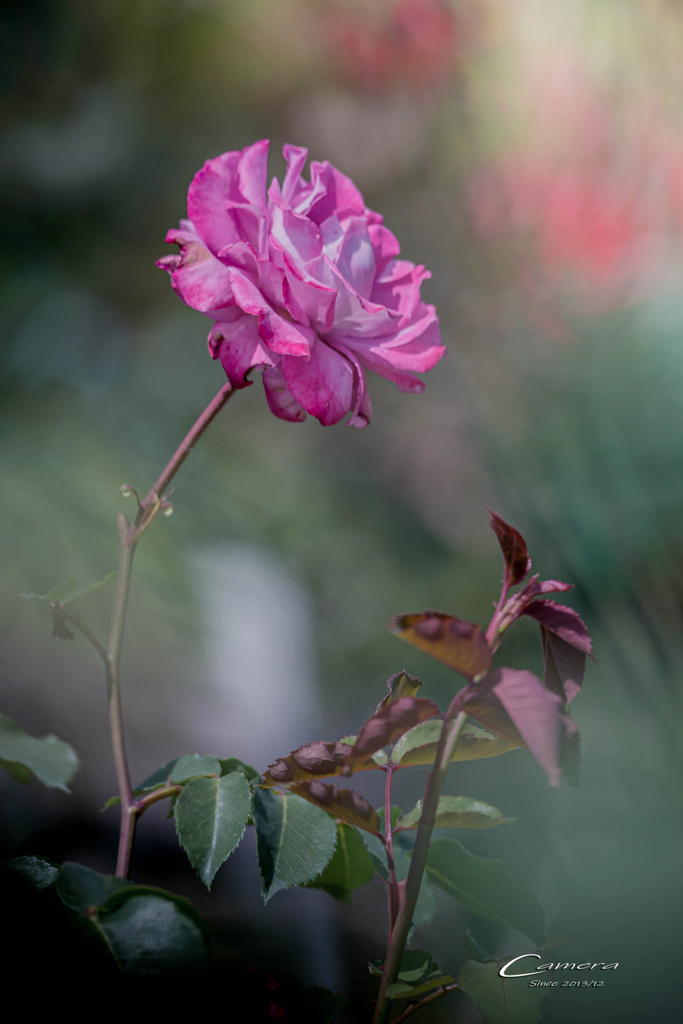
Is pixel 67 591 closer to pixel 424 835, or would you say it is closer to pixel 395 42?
pixel 424 835

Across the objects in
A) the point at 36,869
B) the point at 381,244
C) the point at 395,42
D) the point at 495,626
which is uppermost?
the point at 395,42

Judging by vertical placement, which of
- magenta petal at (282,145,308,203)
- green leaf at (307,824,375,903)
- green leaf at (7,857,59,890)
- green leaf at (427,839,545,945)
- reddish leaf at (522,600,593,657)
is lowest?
green leaf at (7,857,59,890)

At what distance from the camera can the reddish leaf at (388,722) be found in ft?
0.45

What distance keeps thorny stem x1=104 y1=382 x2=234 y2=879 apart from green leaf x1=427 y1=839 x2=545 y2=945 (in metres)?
0.08

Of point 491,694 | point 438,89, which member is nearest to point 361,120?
point 438,89

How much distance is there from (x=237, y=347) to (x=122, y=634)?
0.29 ft

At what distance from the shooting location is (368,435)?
1.19 ft

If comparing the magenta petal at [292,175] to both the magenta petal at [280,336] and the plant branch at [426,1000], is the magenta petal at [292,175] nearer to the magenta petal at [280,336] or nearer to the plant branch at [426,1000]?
the magenta petal at [280,336]

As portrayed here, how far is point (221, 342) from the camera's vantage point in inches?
7.4

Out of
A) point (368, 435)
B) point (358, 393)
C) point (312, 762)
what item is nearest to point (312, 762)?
point (312, 762)

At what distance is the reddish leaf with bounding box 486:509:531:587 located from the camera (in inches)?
5.9

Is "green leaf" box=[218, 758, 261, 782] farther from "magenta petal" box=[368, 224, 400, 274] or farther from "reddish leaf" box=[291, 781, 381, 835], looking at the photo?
"magenta petal" box=[368, 224, 400, 274]

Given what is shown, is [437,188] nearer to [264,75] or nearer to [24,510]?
[264,75]

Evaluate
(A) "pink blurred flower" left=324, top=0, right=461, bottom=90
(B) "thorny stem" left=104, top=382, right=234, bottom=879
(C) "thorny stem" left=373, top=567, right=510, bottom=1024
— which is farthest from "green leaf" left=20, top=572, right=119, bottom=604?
(A) "pink blurred flower" left=324, top=0, right=461, bottom=90
